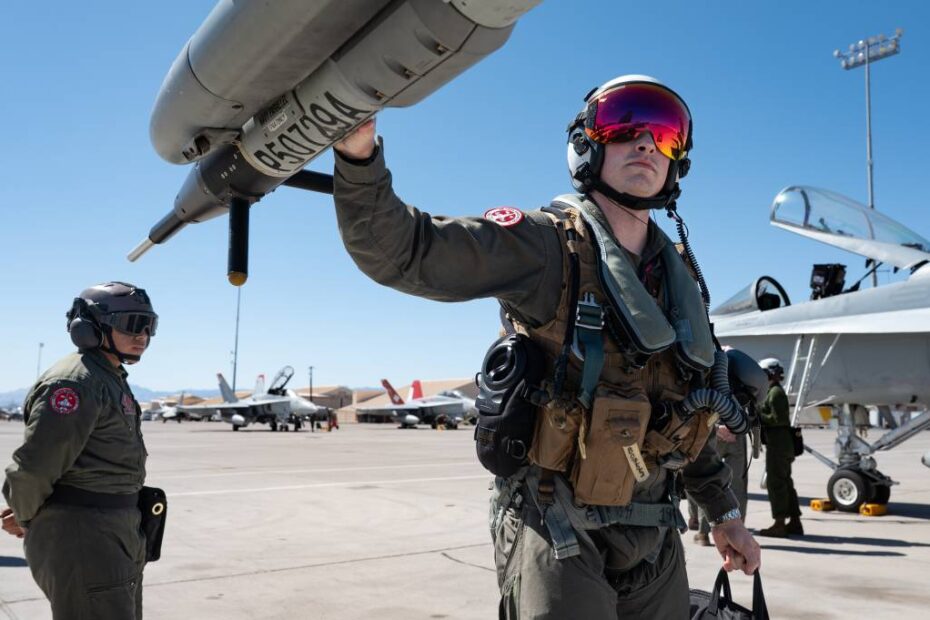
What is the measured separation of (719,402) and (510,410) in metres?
0.63

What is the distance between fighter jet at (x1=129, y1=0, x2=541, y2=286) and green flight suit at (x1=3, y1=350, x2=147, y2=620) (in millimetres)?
941

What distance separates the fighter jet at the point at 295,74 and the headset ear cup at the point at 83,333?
69 centimetres

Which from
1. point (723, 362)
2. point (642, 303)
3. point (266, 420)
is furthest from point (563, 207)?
point (266, 420)

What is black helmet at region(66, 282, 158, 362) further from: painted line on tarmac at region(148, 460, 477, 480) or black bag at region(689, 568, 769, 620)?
painted line on tarmac at region(148, 460, 477, 480)

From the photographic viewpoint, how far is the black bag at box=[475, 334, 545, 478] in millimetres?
2021

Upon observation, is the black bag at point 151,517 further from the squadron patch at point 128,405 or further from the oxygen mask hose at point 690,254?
the oxygen mask hose at point 690,254

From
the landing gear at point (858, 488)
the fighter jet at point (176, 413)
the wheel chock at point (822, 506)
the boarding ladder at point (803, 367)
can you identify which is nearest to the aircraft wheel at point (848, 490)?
the landing gear at point (858, 488)

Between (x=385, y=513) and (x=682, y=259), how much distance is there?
6945mm

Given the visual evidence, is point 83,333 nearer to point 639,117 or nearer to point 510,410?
point 510,410

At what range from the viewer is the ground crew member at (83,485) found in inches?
109

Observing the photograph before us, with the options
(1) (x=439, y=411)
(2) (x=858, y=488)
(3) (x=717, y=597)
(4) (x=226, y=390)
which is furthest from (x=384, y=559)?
(4) (x=226, y=390)

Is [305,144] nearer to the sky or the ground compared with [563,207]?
nearer to the sky

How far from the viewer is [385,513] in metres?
8.81

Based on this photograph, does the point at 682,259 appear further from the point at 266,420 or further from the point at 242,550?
the point at 266,420
